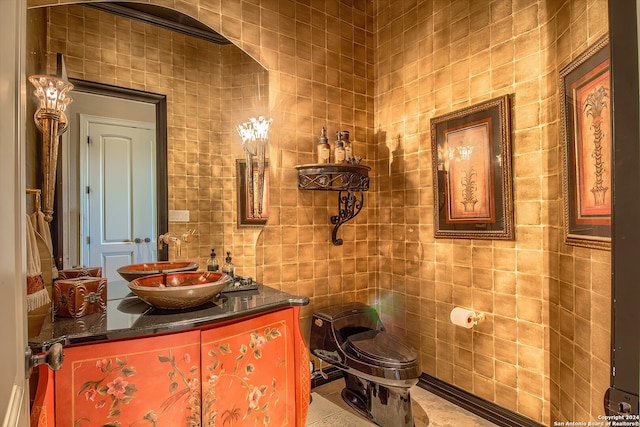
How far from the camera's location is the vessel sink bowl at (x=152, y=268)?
1.67 meters

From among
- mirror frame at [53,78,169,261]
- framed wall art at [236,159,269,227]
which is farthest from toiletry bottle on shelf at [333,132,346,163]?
mirror frame at [53,78,169,261]

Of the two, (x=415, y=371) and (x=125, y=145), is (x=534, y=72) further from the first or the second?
(x=125, y=145)

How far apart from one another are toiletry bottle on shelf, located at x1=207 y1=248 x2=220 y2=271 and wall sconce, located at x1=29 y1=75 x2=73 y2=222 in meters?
0.74

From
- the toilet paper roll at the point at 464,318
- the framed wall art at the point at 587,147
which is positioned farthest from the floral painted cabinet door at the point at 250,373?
the framed wall art at the point at 587,147

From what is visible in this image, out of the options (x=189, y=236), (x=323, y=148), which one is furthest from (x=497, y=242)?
(x=189, y=236)

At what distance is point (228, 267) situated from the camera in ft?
6.55

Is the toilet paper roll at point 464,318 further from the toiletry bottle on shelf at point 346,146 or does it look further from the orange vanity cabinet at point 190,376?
the toiletry bottle on shelf at point 346,146

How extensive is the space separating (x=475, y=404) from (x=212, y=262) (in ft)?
5.72

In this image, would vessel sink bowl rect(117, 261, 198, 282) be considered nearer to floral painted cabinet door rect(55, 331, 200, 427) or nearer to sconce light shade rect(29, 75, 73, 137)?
floral painted cabinet door rect(55, 331, 200, 427)

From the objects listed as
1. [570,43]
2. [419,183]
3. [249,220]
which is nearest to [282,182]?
[249,220]

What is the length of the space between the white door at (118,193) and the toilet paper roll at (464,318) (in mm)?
1686

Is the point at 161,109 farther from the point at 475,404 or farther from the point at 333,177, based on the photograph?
the point at 475,404

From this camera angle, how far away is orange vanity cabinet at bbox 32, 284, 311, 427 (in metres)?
1.15

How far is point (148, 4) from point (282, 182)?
1183 millimetres
